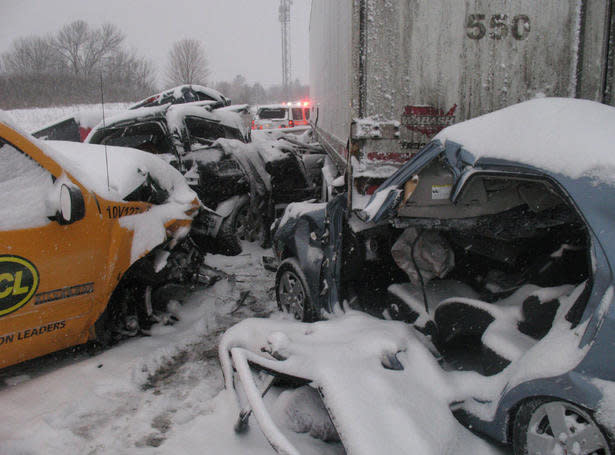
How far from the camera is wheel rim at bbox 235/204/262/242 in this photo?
7562 millimetres

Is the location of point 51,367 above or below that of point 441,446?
below

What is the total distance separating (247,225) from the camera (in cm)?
766

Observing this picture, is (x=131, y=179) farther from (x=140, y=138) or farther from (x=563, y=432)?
(x=140, y=138)

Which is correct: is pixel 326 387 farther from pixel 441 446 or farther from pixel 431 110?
pixel 431 110

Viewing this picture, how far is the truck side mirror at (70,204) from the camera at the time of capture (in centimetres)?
334

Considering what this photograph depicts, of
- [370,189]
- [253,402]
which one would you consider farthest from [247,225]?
[253,402]

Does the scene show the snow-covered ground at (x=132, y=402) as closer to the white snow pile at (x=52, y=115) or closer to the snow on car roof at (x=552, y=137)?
the snow on car roof at (x=552, y=137)

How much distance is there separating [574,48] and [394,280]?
2403 mm

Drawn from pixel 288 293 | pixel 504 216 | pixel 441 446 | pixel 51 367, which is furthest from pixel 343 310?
pixel 51 367

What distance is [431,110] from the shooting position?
3.97 meters

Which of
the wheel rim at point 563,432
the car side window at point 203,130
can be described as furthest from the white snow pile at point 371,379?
the car side window at point 203,130

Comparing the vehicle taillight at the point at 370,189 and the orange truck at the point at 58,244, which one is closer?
the orange truck at the point at 58,244

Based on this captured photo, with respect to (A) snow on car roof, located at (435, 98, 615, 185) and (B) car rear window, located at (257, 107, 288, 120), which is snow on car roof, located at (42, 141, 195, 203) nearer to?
(A) snow on car roof, located at (435, 98, 615, 185)

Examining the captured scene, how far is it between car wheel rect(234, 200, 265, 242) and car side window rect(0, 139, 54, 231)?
4.07 metres
